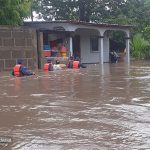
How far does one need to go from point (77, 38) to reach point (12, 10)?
9648mm

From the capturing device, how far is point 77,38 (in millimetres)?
33438

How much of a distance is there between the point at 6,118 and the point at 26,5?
18.8 m

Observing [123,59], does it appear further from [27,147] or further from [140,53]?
[27,147]

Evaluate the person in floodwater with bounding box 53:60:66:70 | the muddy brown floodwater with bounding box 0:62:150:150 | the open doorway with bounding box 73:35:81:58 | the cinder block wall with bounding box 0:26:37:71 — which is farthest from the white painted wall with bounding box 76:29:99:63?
the muddy brown floodwater with bounding box 0:62:150:150

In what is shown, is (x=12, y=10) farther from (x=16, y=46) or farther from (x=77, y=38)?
(x=77, y=38)

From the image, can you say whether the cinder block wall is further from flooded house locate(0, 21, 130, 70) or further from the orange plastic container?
the orange plastic container

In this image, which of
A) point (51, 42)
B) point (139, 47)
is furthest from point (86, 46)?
point (139, 47)

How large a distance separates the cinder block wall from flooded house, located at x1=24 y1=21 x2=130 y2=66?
86 centimetres

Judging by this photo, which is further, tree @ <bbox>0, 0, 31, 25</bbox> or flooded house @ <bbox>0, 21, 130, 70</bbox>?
tree @ <bbox>0, 0, 31, 25</bbox>

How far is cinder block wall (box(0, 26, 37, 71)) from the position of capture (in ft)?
73.6

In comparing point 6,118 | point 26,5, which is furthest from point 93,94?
point 26,5

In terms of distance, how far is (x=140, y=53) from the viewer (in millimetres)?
38875

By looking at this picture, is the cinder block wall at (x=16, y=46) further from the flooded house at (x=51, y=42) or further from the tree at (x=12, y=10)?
the tree at (x=12, y=10)

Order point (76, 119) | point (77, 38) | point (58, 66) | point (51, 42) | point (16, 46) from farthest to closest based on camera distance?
point (77, 38)
point (51, 42)
point (58, 66)
point (16, 46)
point (76, 119)
